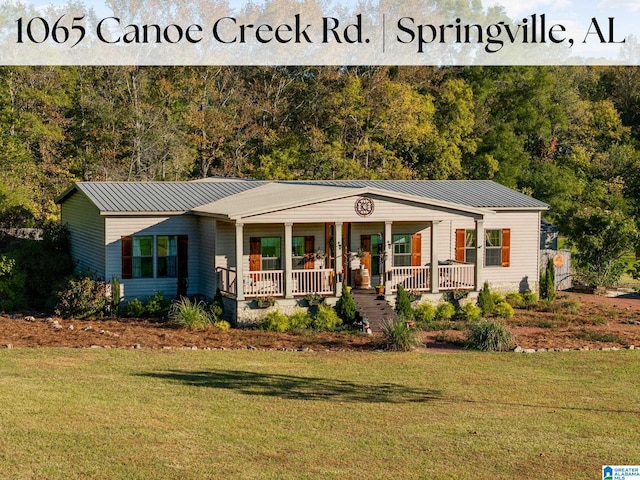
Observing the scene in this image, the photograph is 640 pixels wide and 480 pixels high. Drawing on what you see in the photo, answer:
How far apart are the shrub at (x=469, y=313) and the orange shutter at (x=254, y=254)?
6.58 m

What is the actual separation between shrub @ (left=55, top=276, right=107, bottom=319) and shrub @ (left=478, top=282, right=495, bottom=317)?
1189cm

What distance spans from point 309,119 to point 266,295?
25.8 metres

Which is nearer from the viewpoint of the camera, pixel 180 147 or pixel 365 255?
pixel 365 255

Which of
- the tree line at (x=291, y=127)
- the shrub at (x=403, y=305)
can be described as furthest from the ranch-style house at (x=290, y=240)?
the tree line at (x=291, y=127)

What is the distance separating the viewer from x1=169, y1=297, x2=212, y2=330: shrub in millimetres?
25906

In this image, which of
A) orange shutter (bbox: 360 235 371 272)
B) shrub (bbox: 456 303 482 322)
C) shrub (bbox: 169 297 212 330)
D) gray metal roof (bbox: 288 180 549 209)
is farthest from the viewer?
gray metal roof (bbox: 288 180 549 209)

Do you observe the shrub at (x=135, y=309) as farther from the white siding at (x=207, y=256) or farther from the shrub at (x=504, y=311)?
the shrub at (x=504, y=311)

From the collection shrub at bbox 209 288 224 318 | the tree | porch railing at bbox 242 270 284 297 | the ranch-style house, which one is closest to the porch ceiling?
the ranch-style house

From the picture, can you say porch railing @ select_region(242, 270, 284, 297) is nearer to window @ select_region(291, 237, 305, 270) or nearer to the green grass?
window @ select_region(291, 237, 305, 270)

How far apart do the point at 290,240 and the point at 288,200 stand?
123 cm

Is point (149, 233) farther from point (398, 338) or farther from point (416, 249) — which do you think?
point (398, 338)

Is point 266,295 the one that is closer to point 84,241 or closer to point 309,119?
point 84,241

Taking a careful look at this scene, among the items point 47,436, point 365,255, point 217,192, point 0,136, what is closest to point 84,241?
point 217,192

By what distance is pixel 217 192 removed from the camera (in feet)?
105
